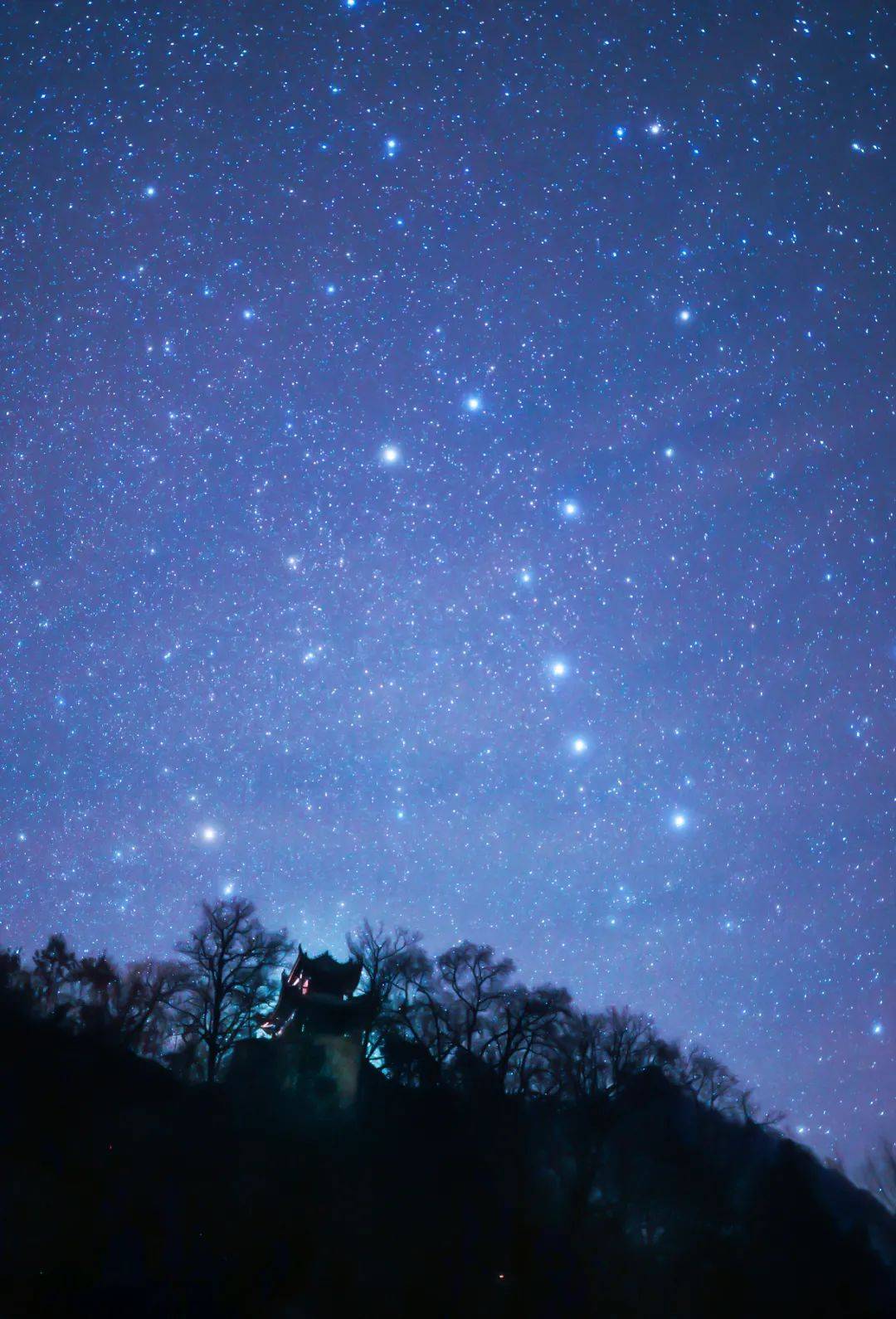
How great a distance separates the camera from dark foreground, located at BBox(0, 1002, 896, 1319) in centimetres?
2231

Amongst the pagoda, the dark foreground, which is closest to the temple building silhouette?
the pagoda

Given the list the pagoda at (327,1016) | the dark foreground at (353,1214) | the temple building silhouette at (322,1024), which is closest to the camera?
the dark foreground at (353,1214)

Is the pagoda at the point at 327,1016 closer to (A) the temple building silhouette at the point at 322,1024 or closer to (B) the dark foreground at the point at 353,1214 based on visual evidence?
(A) the temple building silhouette at the point at 322,1024

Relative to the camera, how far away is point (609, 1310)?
27750mm

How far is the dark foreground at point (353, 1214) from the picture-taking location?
73.2 feet

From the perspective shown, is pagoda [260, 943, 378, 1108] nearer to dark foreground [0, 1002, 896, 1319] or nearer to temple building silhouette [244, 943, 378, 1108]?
temple building silhouette [244, 943, 378, 1108]

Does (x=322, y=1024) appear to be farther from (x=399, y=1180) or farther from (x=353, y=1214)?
(x=353, y=1214)

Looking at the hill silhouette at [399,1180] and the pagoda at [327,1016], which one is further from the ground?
the pagoda at [327,1016]

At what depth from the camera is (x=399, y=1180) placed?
29469 mm

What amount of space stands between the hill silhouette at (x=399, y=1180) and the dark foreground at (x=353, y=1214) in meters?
0.08

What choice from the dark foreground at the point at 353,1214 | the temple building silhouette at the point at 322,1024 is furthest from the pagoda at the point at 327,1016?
the dark foreground at the point at 353,1214

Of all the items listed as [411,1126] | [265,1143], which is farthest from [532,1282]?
[265,1143]

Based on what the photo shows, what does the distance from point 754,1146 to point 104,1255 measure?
48.3 metres

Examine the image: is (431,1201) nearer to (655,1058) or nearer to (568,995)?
(568,995)
